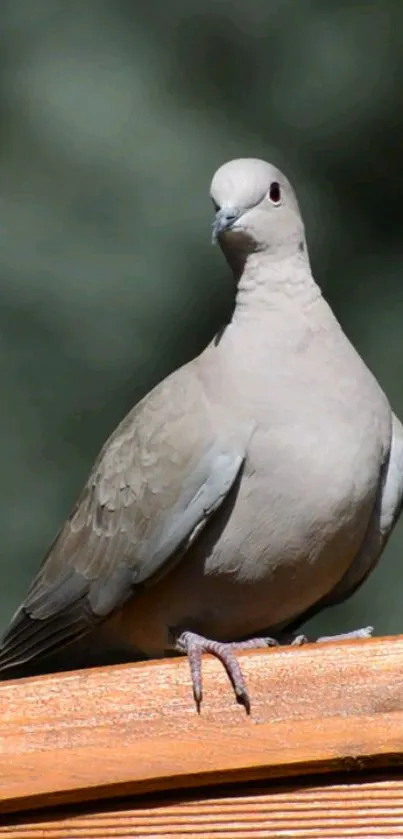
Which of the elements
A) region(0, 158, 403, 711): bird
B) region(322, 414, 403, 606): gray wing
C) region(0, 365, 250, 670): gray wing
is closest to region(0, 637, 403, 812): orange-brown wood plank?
region(0, 158, 403, 711): bird

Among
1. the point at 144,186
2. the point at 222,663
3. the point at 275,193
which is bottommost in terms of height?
the point at 222,663

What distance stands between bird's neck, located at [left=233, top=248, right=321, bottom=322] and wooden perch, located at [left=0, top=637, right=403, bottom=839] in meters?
0.65

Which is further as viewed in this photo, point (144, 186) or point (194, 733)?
point (144, 186)

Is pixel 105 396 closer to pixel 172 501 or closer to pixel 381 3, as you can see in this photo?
pixel 381 3

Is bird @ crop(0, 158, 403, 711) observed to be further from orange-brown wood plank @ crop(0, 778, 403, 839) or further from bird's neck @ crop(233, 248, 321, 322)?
orange-brown wood plank @ crop(0, 778, 403, 839)

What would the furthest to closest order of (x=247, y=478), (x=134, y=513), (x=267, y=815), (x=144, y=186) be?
(x=144, y=186) → (x=134, y=513) → (x=247, y=478) → (x=267, y=815)

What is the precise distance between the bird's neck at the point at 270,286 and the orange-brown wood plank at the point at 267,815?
0.75 meters

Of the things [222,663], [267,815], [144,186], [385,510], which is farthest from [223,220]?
[144,186]

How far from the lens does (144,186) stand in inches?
123

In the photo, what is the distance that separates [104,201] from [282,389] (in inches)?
60.9

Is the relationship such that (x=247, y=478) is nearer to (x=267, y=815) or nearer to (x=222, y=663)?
(x=222, y=663)

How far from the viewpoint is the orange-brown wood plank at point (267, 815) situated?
3.84ft

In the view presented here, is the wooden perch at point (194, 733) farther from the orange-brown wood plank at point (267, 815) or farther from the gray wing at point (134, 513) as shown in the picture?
the gray wing at point (134, 513)

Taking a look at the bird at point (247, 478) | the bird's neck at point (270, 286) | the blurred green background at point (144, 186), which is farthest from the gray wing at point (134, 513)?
the blurred green background at point (144, 186)
